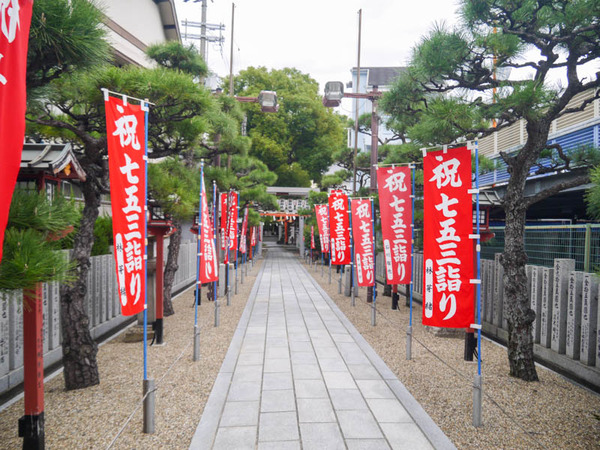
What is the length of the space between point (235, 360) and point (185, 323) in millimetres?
3256

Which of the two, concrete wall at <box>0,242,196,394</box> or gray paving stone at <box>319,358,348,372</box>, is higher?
concrete wall at <box>0,242,196,394</box>

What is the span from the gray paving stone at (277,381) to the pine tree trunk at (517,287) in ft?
10.8

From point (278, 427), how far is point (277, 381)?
56.9 inches

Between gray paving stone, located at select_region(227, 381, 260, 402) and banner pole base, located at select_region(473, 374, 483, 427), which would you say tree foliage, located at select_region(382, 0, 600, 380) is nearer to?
banner pole base, located at select_region(473, 374, 483, 427)

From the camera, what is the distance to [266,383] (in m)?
5.64

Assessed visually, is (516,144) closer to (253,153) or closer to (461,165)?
(461,165)

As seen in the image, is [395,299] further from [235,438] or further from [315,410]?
[235,438]

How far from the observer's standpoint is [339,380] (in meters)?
5.79

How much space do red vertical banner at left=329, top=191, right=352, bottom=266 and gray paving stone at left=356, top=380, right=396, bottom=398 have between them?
283 inches

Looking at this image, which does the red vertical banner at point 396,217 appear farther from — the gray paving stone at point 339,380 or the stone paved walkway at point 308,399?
the gray paving stone at point 339,380

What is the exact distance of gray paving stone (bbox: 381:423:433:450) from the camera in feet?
12.8

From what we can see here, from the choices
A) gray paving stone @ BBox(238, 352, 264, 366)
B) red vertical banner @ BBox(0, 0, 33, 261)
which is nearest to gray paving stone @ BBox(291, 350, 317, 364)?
gray paving stone @ BBox(238, 352, 264, 366)

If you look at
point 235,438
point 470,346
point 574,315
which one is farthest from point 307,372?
point 574,315

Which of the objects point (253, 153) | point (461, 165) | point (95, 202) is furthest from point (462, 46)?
point (253, 153)
